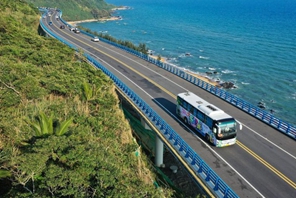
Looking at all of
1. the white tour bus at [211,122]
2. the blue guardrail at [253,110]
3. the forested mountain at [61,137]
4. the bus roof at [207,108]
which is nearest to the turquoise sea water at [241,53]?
the blue guardrail at [253,110]

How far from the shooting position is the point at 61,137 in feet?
53.1

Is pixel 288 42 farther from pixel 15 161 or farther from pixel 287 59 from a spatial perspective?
pixel 15 161

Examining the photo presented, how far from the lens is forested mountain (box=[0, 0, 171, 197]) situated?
537 inches

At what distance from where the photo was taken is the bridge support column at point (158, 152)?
2633 cm

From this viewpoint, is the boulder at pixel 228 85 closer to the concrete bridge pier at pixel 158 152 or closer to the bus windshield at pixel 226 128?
the concrete bridge pier at pixel 158 152

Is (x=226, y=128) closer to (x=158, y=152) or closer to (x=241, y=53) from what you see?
(x=158, y=152)

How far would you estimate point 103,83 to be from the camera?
34.3 metres

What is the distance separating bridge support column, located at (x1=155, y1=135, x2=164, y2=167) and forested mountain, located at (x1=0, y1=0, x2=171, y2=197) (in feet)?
12.1

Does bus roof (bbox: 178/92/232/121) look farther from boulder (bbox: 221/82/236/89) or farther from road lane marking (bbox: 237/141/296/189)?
boulder (bbox: 221/82/236/89)

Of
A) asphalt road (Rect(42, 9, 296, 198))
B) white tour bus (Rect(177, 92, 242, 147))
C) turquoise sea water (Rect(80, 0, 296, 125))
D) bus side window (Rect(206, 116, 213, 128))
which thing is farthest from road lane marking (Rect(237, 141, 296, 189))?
turquoise sea water (Rect(80, 0, 296, 125))

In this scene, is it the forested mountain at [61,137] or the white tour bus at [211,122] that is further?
the white tour bus at [211,122]

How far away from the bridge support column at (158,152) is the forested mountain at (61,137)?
12.1 ft

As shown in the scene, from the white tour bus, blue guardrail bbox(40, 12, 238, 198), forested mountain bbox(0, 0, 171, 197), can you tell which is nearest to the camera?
forested mountain bbox(0, 0, 171, 197)

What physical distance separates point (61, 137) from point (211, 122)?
1250 centimetres
